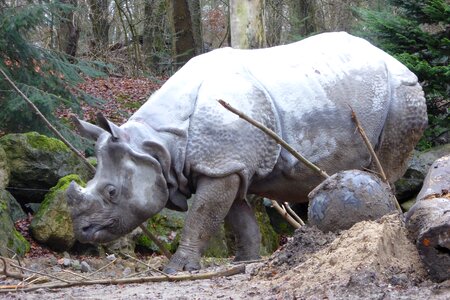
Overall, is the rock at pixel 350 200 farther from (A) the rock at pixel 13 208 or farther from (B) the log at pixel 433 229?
(A) the rock at pixel 13 208

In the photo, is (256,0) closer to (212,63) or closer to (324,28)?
(212,63)

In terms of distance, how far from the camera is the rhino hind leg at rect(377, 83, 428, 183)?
738 cm

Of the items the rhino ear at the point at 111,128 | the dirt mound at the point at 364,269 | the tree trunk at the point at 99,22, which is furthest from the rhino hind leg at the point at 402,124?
the tree trunk at the point at 99,22

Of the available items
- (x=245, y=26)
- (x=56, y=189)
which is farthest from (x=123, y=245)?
(x=245, y=26)

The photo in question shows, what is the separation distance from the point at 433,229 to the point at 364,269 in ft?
1.43

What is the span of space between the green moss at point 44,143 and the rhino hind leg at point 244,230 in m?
3.48

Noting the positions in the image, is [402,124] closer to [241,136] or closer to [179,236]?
[241,136]

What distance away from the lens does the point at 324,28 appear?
23.4m

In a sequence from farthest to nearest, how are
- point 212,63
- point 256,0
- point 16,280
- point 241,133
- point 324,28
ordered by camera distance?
1. point 324,28
2. point 256,0
3. point 212,63
4. point 241,133
5. point 16,280

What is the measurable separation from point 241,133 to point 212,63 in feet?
2.63

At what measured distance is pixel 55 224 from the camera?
9430 mm

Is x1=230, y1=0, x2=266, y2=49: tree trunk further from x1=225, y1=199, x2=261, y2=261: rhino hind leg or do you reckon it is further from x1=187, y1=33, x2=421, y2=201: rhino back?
x1=225, y1=199, x2=261, y2=261: rhino hind leg

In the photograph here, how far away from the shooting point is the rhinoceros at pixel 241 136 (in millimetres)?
6496

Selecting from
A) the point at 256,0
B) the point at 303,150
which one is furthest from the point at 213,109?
the point at 256,0
